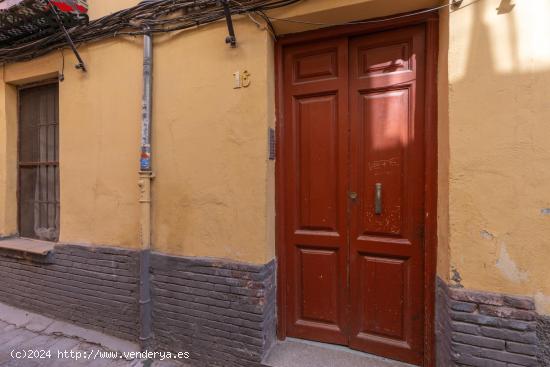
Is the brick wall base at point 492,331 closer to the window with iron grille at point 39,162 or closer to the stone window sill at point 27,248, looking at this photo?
the stone window sill at point 27,248

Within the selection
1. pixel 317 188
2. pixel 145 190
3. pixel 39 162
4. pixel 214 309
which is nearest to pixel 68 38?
pixel 39 162

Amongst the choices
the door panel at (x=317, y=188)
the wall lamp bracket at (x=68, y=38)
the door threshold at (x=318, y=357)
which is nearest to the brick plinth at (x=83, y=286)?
the door threshold at (x=318, y=357)

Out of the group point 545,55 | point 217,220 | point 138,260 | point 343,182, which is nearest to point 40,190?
point 138,260

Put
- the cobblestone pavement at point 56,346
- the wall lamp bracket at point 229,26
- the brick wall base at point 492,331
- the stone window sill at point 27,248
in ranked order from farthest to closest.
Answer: the stone window sill at point 27,248 < the cobblestone pavement at point 56,346 < the wall lamp bracket at point 229,26 < the brick wall base at point 492,331

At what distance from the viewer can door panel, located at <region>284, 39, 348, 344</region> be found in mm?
2480

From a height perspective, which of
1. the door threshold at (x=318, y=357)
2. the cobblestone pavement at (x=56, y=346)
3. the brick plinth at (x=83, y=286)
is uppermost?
the brick plinth at (x=83, y=286)

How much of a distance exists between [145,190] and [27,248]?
201 cm

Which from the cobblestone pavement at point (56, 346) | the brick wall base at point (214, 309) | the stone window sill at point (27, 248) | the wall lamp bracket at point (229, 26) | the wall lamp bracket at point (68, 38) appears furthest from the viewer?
the stone window sill at point (27, 248)

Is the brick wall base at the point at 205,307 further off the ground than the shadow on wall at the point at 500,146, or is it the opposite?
the shadow on wall at the point at 500,146

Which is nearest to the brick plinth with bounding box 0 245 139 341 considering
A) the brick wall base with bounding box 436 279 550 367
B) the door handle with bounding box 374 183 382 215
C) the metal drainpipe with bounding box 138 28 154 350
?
the metal drainpipe with bounding box 138 28 154 350

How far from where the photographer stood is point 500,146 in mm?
1831

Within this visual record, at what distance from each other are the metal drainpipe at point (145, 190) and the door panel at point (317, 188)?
1.34m

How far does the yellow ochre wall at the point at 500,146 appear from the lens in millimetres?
1769

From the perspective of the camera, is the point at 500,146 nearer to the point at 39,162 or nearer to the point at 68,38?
the point at 68,38
